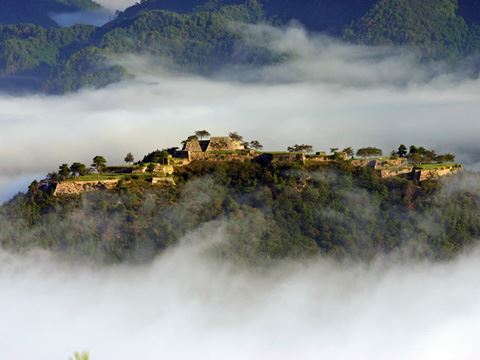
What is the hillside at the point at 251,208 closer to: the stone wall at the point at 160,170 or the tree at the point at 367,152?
the stone wall at the point at 160,170

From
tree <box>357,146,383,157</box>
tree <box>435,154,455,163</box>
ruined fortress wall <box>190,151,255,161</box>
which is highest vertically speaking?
ruined fortress wall <box>190,151,255,161</box>

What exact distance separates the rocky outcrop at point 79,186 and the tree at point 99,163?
4009mm

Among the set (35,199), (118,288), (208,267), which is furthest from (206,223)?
(35,199)

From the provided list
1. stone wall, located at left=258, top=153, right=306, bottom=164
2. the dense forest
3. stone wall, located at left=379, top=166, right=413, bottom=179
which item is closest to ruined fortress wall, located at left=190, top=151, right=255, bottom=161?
the dense forest

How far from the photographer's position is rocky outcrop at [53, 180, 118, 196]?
90.5 meters

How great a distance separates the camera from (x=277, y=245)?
9050 cm

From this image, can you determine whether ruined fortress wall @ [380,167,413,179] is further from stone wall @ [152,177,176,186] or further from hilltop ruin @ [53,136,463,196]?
stone wall @ [152,177,176,186]

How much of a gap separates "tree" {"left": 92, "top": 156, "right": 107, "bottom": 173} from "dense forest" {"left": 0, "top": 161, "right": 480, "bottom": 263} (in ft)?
16.3

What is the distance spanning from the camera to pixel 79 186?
3578 inches

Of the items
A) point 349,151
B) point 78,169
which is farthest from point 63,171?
point 349,151

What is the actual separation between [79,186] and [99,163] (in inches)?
195

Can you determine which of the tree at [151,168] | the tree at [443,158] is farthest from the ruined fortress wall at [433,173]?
the tree at [151,168]

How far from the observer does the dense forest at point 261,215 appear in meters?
88.9

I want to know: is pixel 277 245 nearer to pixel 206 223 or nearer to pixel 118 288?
pixel 206 223
